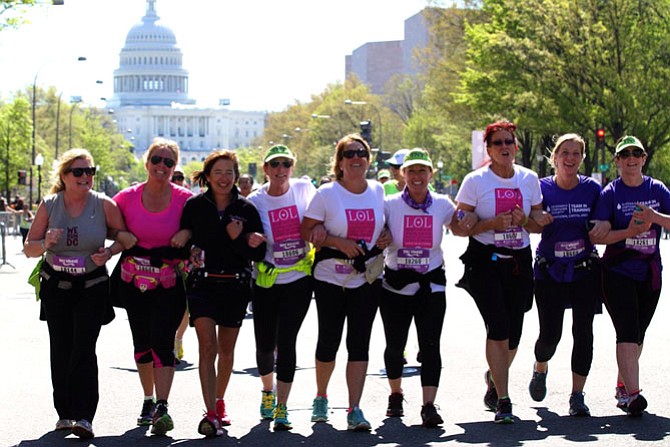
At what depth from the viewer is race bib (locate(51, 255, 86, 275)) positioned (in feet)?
27.5

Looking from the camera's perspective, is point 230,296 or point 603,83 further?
point 603,83

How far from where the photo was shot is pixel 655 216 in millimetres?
8805

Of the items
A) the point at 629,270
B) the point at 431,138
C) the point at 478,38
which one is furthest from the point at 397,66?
the point at 629,270

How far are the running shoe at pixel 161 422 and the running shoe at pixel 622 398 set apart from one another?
9.39 ft

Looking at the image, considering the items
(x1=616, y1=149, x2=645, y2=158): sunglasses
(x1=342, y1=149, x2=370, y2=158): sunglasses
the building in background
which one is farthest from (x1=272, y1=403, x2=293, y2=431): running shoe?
the building in background

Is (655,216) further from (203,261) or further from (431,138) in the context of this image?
(431,138)

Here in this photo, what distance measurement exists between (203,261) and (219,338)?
49 centimetres

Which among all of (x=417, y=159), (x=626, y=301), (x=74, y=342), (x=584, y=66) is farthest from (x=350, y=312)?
(x=584, y=66)

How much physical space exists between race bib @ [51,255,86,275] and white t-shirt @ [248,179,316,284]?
1060 mm

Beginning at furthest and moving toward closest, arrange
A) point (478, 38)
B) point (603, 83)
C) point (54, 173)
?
1. point (478, 38)
2. point (603, 83)
3. point (54, 173)

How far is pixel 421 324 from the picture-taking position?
868cm

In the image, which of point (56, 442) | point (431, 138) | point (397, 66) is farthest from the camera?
point (397, 66)

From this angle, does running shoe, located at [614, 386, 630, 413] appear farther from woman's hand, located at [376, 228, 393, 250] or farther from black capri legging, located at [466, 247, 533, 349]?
woman's hand, located at [376, 228, 393, 250]

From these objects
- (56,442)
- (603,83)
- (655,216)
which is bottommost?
(56,442)
